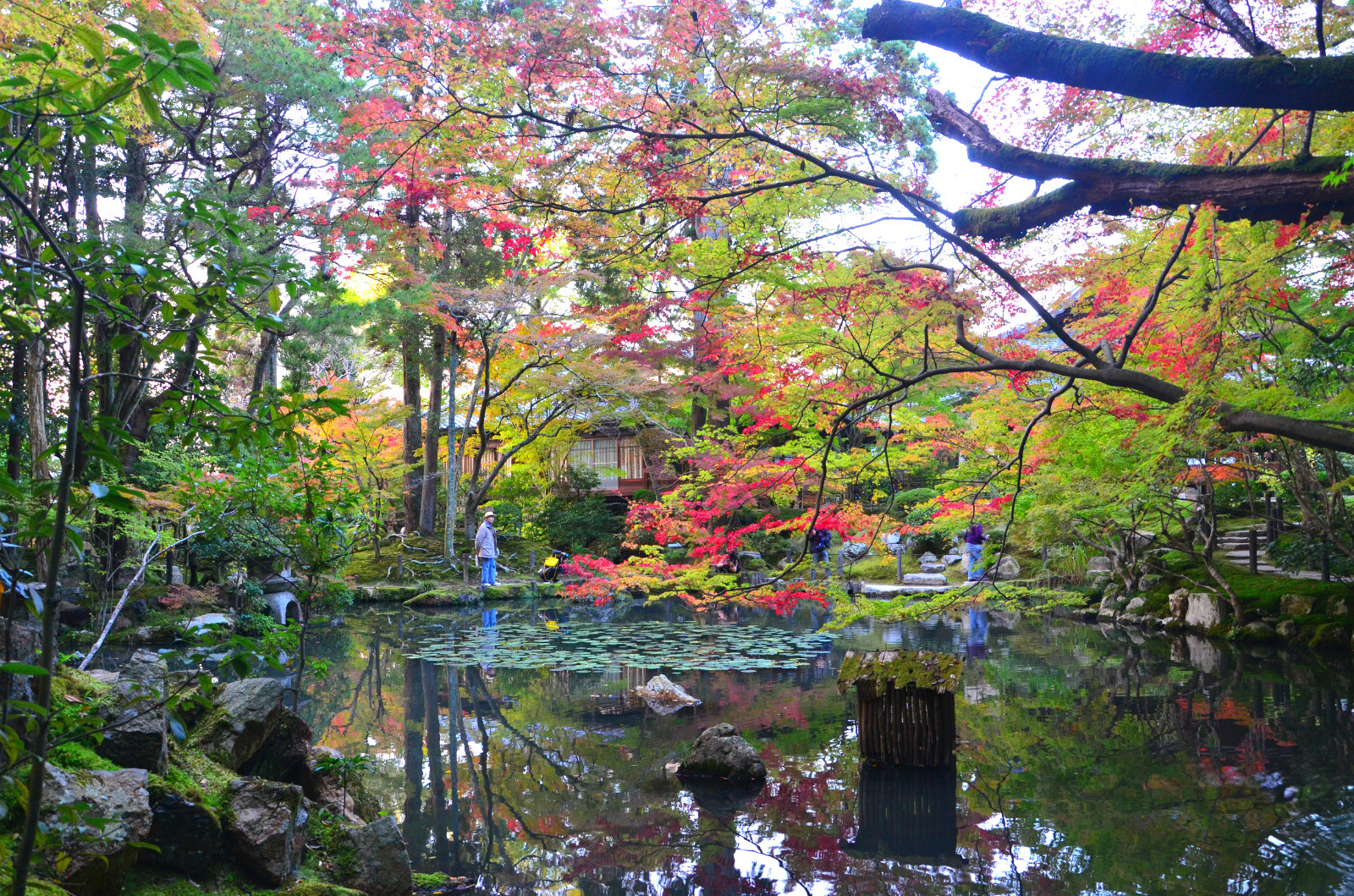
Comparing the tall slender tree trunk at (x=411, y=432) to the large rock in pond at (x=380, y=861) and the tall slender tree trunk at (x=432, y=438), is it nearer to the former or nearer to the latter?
the tall slender tree trunk at (x=432, y=438)

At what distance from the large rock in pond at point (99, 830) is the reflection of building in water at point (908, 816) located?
10.5 ft

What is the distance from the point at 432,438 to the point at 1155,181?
1576 centimetres

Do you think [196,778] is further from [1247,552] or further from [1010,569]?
[1247,552]

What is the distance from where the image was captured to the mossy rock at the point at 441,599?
45.4 feet

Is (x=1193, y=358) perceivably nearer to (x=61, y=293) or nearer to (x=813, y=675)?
(x=813, y=675)

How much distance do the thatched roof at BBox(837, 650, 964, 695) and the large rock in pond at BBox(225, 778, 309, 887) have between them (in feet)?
11.1

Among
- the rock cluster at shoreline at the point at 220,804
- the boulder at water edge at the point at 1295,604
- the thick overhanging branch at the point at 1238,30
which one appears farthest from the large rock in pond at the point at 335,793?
the boulder at water edge at the point at 1295,604

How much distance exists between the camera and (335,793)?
416 centimetres

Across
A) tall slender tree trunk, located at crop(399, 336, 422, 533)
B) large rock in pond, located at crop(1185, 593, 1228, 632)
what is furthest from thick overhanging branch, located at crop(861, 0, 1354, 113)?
tall slender tree trunk, located at crop(399, 336, 422, 533)

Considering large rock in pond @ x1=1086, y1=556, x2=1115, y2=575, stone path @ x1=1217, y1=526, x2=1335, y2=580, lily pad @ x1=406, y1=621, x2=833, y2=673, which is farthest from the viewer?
large rock in pond @ x1=1086, y1=556, x2=1115, y2=575

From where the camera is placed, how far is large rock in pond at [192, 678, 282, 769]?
3.68 m

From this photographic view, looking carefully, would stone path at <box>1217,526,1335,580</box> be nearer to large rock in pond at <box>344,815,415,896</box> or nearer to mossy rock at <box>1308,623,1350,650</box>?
mossy rock at <box>1308,623,1350,650</box>

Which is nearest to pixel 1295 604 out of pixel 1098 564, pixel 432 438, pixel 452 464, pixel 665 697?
pixel 1098 564

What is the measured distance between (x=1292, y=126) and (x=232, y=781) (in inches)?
281
